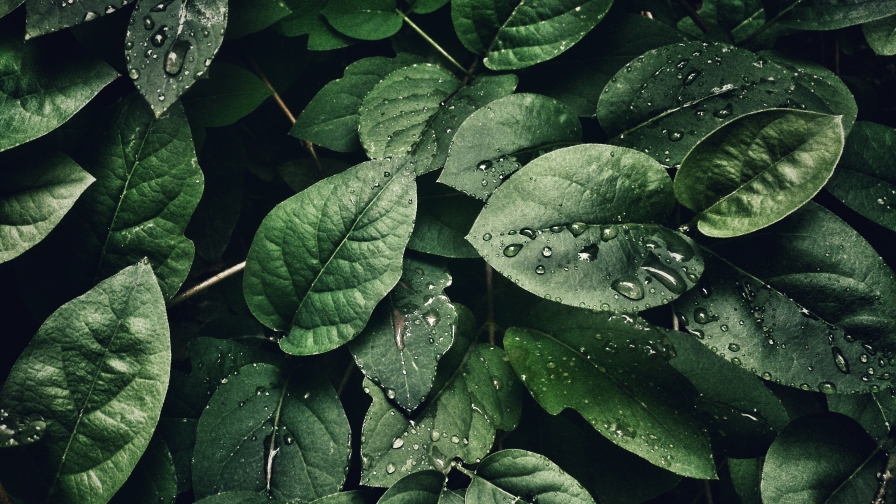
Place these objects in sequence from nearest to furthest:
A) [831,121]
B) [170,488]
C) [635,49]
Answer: [831,121]
[170,488]
[635,49]

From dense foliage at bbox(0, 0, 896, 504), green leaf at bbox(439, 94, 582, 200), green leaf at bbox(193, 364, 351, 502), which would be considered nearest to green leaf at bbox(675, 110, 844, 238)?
dense foliage at bbox(0, 0, 896, 504)

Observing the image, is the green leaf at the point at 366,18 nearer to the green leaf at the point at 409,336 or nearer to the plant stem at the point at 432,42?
the plant stem at the point at 432,42

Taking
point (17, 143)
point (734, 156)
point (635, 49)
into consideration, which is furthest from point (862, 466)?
point (17, 143)

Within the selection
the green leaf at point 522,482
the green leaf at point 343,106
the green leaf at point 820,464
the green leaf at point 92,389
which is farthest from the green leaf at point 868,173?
the green leaf at point 92,389

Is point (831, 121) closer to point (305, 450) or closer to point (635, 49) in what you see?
point (635, 49)

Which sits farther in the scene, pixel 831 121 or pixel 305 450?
pixel 305 450

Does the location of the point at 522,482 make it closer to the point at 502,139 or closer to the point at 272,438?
the point at 272,438

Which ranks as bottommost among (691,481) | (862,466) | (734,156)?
(691,481)

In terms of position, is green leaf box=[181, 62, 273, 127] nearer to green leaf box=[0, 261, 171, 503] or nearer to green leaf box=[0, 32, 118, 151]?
green leaf box=[0, 32, 118, 151]
